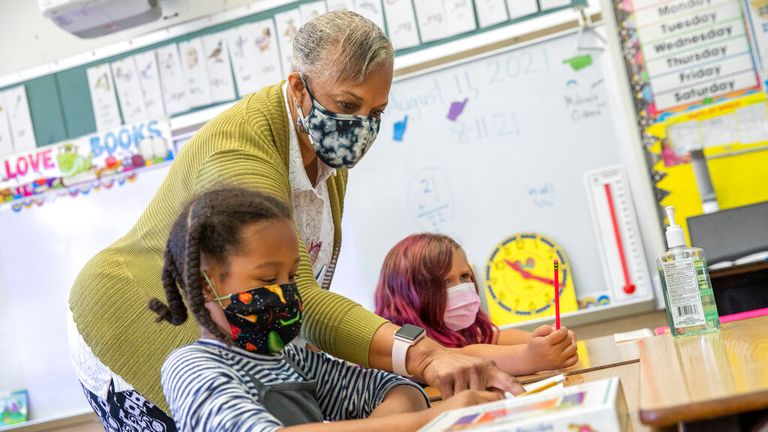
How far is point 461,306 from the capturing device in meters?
1.85

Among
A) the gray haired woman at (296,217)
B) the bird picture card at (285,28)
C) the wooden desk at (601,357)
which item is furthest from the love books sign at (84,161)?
the wooden desk at (601,357)

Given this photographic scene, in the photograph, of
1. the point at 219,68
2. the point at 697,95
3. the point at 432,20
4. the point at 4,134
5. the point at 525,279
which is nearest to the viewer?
the point at 697,95

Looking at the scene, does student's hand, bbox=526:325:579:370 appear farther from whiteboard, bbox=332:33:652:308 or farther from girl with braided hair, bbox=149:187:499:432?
whiteboard, bbox=332:33:652:308

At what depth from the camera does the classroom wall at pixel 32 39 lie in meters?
3.30

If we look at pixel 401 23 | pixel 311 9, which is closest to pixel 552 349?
pixel 401 23

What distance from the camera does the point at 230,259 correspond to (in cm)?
95

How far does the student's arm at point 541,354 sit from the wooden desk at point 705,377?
0.14 metres

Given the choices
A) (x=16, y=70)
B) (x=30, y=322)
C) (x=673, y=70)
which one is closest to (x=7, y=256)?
(x=30, y=322)

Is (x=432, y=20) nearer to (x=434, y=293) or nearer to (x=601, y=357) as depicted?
(x=434, y=293)

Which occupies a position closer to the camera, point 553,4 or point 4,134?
point 553,4

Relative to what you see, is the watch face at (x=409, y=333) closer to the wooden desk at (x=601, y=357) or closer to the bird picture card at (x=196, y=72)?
the wooden desk at (x=601, y=357)

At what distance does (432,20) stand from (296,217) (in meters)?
1.71

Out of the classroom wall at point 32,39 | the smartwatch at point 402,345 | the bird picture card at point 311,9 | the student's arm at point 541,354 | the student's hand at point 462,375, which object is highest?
the classroom wall at point 32,39

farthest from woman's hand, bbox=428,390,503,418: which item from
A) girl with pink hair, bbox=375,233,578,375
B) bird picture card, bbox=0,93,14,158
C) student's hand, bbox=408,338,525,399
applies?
bird picture card, bbox=0,93,14,158
